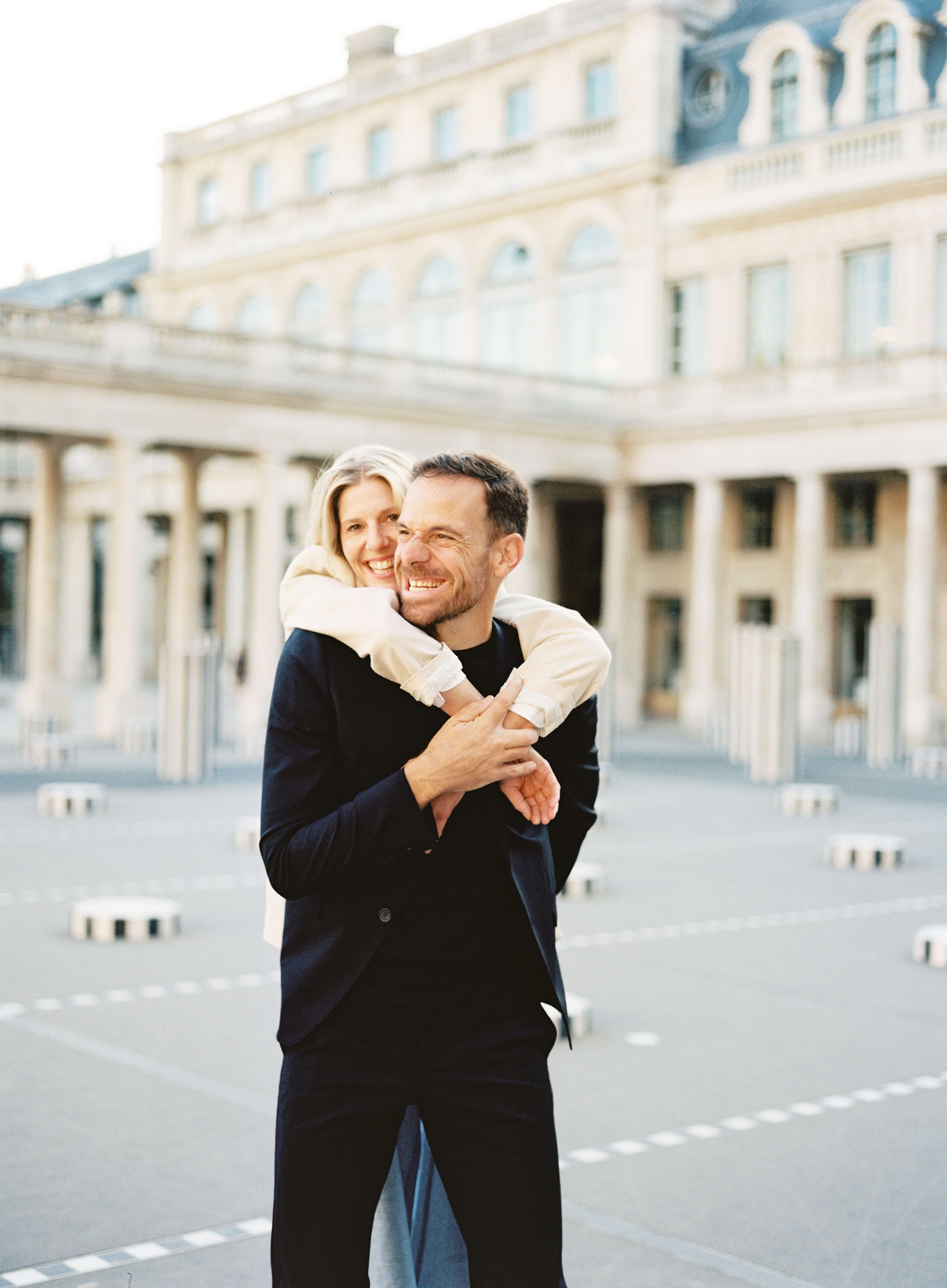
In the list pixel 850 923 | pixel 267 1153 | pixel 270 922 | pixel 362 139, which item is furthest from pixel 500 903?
pixel 362 139

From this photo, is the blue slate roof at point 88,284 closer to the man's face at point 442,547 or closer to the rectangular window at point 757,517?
the rectangular window at point 757,517

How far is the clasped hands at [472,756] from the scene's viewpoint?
3.38m

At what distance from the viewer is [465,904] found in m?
3.48

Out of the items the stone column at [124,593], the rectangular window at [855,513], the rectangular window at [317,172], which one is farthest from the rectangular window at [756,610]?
the rectangular window at [317,172]

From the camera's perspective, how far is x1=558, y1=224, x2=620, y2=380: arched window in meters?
40.5

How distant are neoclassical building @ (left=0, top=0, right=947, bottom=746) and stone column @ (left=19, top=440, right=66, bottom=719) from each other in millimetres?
52

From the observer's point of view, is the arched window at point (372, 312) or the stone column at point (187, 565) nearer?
the stone column at point (187, 565)

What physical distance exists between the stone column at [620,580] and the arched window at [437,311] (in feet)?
20.7

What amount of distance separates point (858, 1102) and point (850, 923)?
5441mm

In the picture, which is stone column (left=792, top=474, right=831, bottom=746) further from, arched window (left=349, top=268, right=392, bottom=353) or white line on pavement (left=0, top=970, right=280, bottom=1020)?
white line on pavement (left=0, top=970, right=280, bottom=1020)

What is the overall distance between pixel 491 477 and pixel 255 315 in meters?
48.2

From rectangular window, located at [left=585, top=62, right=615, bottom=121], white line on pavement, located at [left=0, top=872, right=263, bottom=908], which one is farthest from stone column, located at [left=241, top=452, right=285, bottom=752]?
white line on pavement, located at [left=0, top=872, right=263, bottom=908]

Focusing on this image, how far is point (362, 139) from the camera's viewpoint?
1829 inches

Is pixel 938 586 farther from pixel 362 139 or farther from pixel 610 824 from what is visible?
pixel 362 139
